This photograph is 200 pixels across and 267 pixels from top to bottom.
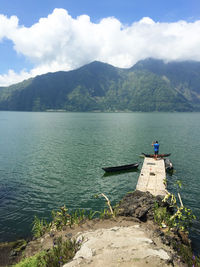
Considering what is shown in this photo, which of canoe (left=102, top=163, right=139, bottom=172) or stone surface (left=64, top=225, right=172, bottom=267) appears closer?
stone surface (left=64, top=225, right=172, bottom=267)

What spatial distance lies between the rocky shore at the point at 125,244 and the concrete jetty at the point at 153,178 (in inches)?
183

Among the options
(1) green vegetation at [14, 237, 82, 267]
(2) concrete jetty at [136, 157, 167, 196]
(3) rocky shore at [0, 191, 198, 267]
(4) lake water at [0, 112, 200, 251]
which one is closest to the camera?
(3) rocky shore at [0, 191, 198, 267]

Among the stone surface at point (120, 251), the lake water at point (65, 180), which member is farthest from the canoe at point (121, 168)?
the stone surface at point (120, 251)

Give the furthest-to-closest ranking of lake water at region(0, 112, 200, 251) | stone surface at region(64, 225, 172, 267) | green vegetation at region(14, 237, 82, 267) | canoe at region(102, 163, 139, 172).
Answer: canoe at region(102, 163, 139, 172) < lake water at region(0, 112, 200, 251) < green vegetation at region(14, 237, 82, 267) < stone surface at region(64, 225, 172, 267)

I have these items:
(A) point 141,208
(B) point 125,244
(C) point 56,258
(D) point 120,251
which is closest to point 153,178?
(A) point 141,208

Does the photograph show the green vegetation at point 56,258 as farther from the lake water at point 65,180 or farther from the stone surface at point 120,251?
the lake water at point 65,180

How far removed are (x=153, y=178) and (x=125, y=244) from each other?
17210 mm

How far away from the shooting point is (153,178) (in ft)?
83.4

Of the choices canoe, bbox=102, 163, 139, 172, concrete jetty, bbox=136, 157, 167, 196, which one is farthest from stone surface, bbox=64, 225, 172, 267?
canoe, bbox=102, 163, 139, 172

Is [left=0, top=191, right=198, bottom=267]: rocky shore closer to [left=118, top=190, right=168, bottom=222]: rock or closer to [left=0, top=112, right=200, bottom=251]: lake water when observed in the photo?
[left=118, top=190, right=168, bottom=222]: rock

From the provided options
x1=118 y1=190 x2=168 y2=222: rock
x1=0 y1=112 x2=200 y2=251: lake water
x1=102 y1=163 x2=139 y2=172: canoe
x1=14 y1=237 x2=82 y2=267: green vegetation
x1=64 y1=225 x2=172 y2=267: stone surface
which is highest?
Answer: x1=64 y1=225 x2=172 y2=267: stone surface

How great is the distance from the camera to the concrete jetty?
69.7 ft

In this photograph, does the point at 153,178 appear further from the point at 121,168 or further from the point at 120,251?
the point at 120,251

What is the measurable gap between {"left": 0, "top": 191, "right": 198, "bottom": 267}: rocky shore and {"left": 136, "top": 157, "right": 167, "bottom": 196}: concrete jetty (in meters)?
4.66
